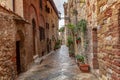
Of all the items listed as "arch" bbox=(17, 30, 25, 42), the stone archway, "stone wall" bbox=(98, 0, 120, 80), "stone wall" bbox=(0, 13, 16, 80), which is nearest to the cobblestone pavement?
the stone archway

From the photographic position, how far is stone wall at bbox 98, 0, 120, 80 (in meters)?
3.66

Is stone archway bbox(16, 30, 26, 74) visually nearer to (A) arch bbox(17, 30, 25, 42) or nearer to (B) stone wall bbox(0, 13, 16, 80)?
(A) arch bbox(17, 30, 25, 42)

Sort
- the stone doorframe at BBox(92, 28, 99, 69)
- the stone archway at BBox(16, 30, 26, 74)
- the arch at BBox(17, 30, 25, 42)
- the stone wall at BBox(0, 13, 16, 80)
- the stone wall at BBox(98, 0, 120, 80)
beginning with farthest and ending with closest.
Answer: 1. the stone archway at BBox(16, 30, 26, 74)
2. the arch at BBox(17, 30, 25, 42)
3. the stone doorframe at BBox(92, 28, 99, 69)
4. the stone wall at BBox(0, 13, 16, 80)
5. the stone wall at BBox(98, 0, 120, 80)

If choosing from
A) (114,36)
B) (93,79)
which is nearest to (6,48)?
(93,79)

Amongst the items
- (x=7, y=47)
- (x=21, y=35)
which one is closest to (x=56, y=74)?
(x=21, y=35)

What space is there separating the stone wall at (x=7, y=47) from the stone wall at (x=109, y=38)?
3295 mm

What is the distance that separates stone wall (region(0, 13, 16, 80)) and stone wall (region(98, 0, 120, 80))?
329cm

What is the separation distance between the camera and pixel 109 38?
164 inches

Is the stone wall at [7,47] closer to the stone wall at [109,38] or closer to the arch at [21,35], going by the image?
the arch at [21,35]

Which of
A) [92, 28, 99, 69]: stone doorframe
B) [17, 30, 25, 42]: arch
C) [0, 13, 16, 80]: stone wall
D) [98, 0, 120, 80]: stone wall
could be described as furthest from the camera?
[17, 30, 25, 42]: arch

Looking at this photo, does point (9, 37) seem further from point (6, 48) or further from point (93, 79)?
point (93, 79)

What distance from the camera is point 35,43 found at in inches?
545

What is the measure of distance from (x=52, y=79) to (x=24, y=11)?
4568mm

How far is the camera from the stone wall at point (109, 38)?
3.66 meters
